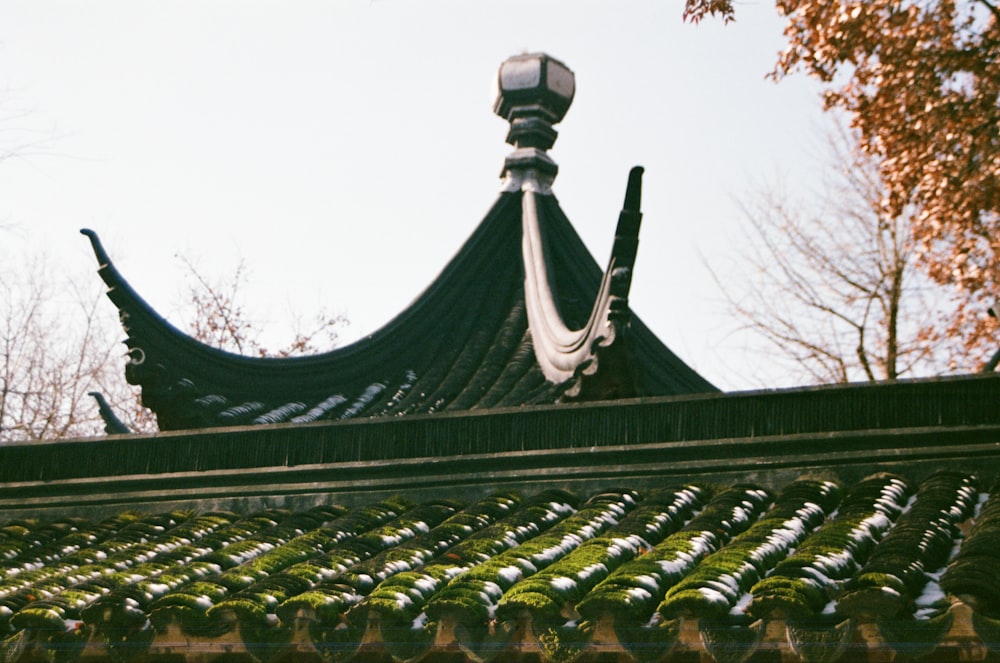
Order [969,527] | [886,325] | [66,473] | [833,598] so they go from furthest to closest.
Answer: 1. [886,325]
2. [66,473]
3. [969,527]
4. [833,598]

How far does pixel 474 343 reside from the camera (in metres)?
8.50

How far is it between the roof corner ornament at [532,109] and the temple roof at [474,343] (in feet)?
0.04

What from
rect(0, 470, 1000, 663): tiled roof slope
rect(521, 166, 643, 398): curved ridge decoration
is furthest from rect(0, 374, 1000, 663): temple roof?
rect(521, 166, 643, 398): curved ridge decoration

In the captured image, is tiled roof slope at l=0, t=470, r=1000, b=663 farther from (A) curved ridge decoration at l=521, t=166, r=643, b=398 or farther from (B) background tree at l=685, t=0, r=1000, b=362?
(B) background tree at l=685, t=0, r=1000, b=362

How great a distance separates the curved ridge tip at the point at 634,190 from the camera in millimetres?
5328

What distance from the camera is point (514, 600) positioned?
12.4 feet

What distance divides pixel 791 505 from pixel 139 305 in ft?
13.6

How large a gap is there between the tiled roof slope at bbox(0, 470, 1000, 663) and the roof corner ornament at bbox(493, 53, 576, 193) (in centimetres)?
407

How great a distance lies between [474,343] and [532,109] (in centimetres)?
210

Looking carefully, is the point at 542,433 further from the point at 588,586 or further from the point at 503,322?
the point at 503,322

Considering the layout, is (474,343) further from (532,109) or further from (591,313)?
(532,109)

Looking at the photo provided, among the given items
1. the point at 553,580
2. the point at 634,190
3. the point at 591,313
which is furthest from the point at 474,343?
the point at 553,580

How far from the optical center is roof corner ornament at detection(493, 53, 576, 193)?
9.27m

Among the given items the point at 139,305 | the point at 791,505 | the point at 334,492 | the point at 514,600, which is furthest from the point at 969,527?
the point at 139,305
